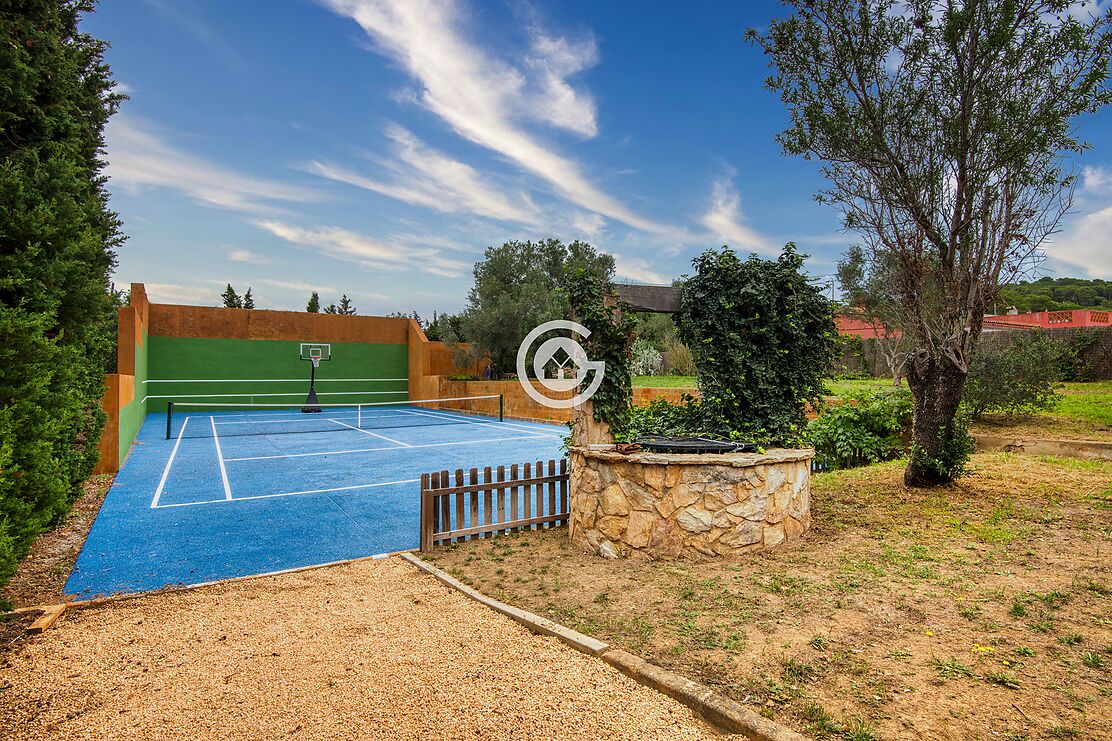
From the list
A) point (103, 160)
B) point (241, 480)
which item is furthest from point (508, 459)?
point (103, 160)

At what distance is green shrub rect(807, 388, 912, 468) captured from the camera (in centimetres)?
856

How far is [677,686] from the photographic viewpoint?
255 cm

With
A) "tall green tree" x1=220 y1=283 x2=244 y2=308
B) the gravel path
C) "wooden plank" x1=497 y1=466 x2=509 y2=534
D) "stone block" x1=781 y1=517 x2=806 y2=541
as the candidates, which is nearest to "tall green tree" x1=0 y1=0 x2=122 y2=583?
the gravel path

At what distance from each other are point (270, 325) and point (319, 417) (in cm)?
664

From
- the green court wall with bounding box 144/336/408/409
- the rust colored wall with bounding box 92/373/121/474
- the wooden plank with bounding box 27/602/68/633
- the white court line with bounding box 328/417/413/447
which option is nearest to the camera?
the wooden plank with bounding box 27/602/68/633

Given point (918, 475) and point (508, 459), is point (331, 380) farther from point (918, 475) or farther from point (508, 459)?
point (918, 475)

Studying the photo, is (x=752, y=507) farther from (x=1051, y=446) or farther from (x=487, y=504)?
(x=1051, y=446)

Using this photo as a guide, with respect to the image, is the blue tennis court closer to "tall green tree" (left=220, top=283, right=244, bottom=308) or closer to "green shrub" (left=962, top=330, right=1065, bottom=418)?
"green shrub" (left=962, top=330, right=1065, bottom=418)

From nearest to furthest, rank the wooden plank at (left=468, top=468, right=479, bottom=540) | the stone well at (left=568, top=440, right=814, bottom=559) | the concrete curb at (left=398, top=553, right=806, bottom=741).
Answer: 1. the concrete curb at (left=398, top=553, right=806, bottom=741)
2. the stone well at (left=568, top=440, right=814, bottom=559)
3. the wooden plank at (left=468, top=468, right=479, bottom=540)

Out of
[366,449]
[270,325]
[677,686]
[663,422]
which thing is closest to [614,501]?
[663,422]

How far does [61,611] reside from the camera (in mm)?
3631

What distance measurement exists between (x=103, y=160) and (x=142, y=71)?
2383 mm

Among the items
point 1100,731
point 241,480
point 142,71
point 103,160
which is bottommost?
point 241,480

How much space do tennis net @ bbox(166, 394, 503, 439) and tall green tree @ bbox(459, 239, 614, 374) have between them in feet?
11.3
